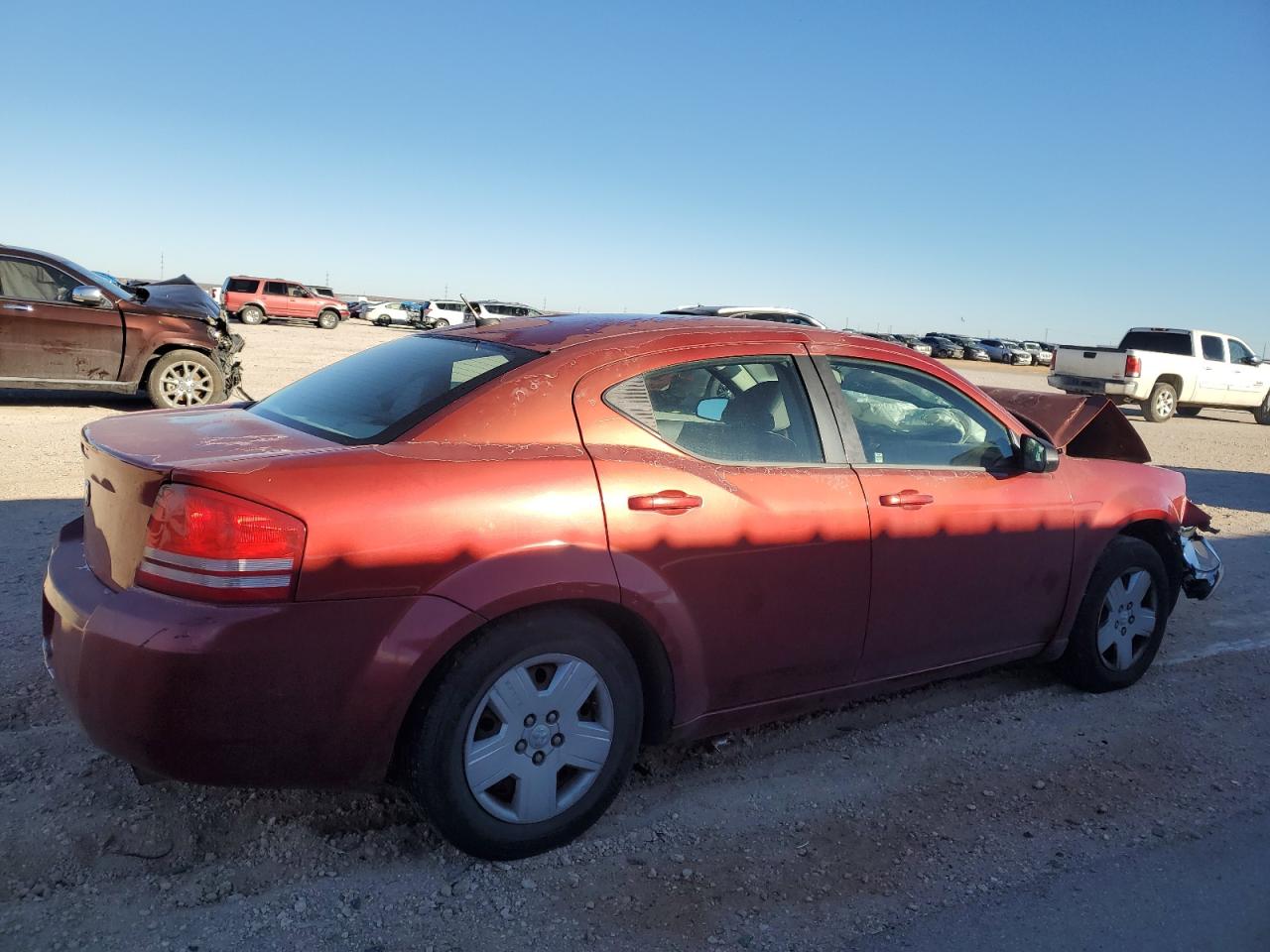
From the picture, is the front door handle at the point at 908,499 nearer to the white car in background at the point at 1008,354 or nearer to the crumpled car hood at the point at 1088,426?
the crumpled car hood at the point at 1088,426

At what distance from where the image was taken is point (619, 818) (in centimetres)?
307

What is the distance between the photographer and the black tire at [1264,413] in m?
20.8

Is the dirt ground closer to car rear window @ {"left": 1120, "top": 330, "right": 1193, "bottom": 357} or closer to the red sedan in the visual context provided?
the red sedan

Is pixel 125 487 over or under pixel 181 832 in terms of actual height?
over

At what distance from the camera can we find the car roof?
3162 millimetres

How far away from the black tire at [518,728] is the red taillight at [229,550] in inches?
20.4

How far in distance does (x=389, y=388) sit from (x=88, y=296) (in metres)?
8.52

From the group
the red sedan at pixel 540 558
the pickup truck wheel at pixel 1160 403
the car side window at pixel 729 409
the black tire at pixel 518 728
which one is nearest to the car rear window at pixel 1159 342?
the pickup truck wheel at pixel 1160 403

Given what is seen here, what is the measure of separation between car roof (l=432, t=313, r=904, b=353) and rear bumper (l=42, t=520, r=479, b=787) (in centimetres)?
105

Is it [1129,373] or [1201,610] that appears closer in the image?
[1201,610]

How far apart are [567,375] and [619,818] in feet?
4.57

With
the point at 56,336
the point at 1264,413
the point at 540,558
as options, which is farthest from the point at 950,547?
the point at 1264,413

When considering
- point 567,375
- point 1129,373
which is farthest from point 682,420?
point 1129,373

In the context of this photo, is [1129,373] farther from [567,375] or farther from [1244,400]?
[567,375]
